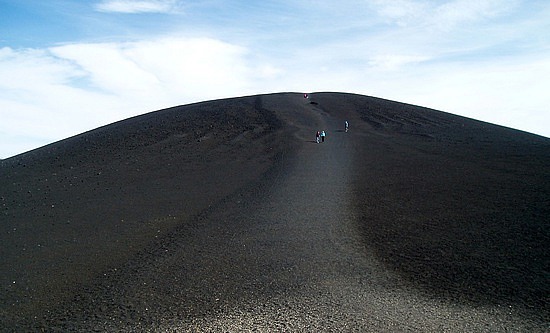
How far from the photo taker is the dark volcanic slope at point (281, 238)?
878cm

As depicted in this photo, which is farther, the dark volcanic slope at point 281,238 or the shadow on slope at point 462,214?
the shadow on slope at point 462,214

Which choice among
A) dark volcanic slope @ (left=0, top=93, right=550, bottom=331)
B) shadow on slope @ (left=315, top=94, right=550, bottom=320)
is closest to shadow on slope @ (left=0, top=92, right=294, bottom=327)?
dark volcanic slope @ (left=0, top=93, right=550, bottom=331)

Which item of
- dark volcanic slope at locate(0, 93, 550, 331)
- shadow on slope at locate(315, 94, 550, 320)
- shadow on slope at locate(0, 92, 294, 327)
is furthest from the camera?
shadow on slope at locate(0, 92, 294, 327)

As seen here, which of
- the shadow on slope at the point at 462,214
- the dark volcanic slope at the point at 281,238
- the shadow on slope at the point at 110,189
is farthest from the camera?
the shadow on slope at the point at 110,189

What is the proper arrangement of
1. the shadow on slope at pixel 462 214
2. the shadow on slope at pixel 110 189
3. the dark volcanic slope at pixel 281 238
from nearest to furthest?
1. the dark volcanic slope at pixel 281 238
2. the shadow on slope at pixel 462 214
3. the shadow on slope at pixel 110 189

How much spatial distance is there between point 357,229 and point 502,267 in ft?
13.8

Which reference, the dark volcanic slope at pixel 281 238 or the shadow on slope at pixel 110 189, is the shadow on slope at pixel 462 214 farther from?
the shadow on slope at pixel 110 189

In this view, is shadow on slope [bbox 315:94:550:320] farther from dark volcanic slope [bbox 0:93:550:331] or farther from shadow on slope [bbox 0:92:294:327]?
shadow on slope [bbox 0:92:294:327]

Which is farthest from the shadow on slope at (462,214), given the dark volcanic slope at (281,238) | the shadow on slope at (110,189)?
the shadow on slope at (110,189)

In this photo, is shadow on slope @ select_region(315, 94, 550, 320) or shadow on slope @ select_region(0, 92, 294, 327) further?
shadow on slope @ select_region(0, 92, 294, 327)

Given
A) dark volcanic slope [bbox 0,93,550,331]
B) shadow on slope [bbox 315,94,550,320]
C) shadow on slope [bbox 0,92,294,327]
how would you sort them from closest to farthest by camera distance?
dark volcanic slope [bbox 0,93,550,331] → shadow on slope [bbox 315,94,550,320] → shadow on slope [bbox 0,92,294,327]

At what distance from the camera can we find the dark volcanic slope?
8.78 metres

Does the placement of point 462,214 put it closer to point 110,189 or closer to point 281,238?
point 281,238

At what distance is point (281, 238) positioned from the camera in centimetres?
1318
